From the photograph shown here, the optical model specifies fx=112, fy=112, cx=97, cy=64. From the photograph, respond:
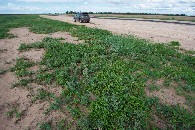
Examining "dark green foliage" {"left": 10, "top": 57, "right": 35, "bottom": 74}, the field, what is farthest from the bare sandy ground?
"dark green foliage" {"left": 10, "top": 57, "right": 35, "bottom": 74}

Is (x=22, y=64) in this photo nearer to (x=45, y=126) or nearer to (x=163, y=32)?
(x=45, y=126)

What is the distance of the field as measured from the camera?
3.21 metres

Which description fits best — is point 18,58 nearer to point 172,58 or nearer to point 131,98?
point 131,98

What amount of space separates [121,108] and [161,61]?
3.77 m

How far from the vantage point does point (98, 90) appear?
4062 mm

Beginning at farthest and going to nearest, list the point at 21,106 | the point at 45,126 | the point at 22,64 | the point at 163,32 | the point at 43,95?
1. the point at 163,32
2. the point at 22,64
3. the point at 43,95
4. the point at 21,106
5. the point at 45,126

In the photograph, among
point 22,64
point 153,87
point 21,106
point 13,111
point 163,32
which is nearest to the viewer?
point 13,111

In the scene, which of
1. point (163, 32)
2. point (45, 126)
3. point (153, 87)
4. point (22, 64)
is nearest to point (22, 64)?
point (22, 64)

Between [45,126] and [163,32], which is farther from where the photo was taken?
[163,32]

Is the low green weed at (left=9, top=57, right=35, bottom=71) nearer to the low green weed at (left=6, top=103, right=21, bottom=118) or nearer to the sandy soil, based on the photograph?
the sandy soil

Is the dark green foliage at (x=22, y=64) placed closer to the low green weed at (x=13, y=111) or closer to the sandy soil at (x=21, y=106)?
the sandy soil at (x=21, y=106)

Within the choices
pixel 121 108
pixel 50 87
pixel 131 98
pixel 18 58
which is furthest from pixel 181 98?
pixel 18 58

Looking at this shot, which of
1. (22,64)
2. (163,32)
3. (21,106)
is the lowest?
(21,106)

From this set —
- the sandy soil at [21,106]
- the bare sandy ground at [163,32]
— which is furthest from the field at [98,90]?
the bare sandy ground at [163,32]
